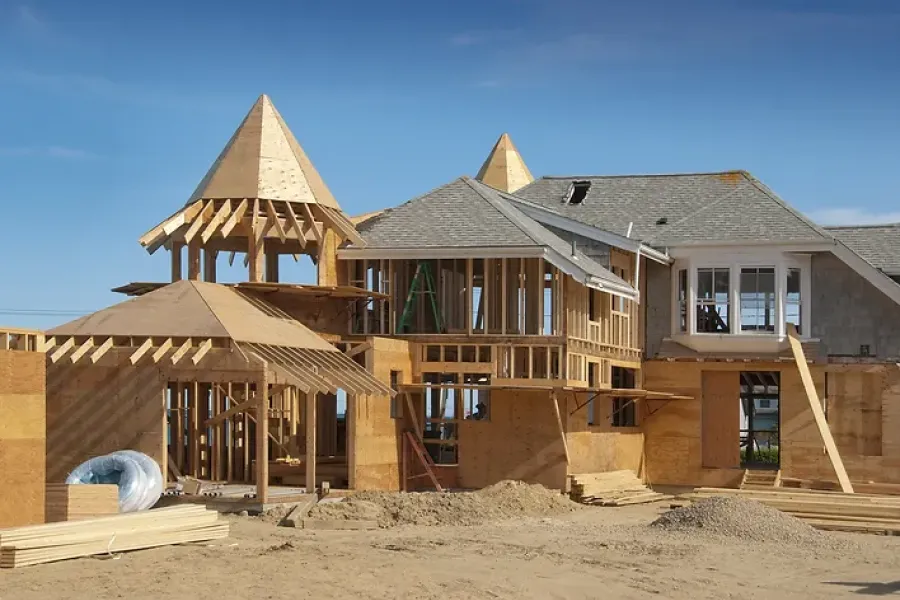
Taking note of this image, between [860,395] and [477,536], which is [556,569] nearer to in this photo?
[477,536]

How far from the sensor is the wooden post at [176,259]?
34.5 meters

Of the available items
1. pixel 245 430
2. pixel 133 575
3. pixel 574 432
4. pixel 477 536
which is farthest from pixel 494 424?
pixel 133 575

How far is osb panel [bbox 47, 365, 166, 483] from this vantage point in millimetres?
28734

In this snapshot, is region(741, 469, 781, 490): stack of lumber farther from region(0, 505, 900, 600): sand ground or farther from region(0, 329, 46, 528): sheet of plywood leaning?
region(0, 329, 46, 528): sheet of plywood leaning

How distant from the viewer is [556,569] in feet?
70.8

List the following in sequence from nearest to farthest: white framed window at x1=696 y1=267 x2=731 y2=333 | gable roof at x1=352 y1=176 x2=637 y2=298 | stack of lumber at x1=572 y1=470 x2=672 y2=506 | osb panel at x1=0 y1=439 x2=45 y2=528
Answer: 1. osb panel at x1=0 y1=439 x2=45 y2=528
2. stack of lumber at x1=572 y1=470 x2=672 y2=506
3. gable roof at x1=352 y1=176 x2=637 y2=298
4. white framed window at x1=696 y1=267 x2=731 y2=333

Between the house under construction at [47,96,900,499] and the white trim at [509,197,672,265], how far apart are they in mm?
65

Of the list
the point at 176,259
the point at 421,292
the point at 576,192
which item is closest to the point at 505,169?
the point at 576,192

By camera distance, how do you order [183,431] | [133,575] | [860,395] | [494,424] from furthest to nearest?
1. [860,395]
2. [494,424]
3. [183,431]
4. [133,575]

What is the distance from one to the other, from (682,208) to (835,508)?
41.5 ft

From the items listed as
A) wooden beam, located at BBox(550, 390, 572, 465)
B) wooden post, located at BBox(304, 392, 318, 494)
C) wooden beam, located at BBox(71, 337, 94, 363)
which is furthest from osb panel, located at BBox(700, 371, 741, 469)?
wooden beam, located at BBox(71, 337, 94, 363)

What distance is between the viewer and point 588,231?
36875 millimetres

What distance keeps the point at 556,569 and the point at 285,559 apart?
383 centimetres

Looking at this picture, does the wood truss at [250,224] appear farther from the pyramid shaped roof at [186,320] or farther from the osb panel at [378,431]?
the osb panel at [378,431]
